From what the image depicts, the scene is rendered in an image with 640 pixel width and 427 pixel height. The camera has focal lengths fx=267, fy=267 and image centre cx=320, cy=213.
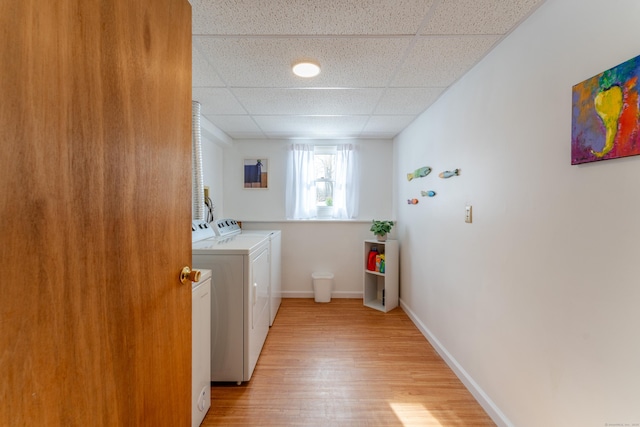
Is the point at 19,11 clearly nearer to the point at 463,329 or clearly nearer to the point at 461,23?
the point at 461,23

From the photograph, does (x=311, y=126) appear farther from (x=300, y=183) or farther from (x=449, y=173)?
(x=449, y=173)

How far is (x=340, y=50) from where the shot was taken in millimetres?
1559

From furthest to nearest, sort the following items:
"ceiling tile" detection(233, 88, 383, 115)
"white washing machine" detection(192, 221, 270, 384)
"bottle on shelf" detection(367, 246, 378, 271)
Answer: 1. "bottle on shelf" detection(367, 246, 378, 271)
2. "ceiling tile" detection(233, 88, 383, 115)
3. "white washing machine" detection(192, 221, 270, 384)

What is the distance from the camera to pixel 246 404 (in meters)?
1.66

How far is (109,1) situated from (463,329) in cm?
231

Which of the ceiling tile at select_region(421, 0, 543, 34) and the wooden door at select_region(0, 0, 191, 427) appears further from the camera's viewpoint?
the ceiling tile at select_region(421, 0, 543, 34)

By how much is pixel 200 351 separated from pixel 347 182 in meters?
2.62

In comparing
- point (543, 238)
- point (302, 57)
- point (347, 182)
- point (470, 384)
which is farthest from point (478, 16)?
point (347, 182)

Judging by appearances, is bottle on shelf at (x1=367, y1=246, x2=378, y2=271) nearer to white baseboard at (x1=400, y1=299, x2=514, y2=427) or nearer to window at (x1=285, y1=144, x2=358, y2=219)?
window at (x1=285, y1=144, x2=358, y2=219)

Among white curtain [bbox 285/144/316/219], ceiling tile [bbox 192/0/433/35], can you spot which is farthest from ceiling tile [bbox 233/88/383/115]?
white curtain [bbox 285/144/316/219]

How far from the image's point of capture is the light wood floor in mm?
1551

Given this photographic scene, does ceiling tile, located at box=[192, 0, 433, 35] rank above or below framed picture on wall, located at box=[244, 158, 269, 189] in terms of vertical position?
above

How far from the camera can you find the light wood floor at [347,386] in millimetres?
1551

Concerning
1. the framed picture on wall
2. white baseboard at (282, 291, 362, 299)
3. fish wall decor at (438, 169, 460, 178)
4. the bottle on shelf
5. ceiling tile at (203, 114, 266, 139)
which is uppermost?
ceiling tile at (203, 114, 266, 139)
